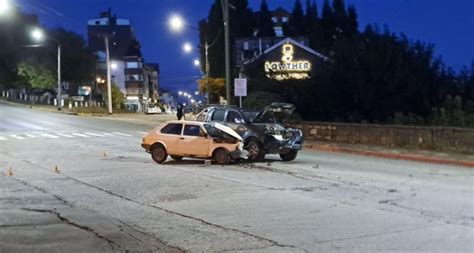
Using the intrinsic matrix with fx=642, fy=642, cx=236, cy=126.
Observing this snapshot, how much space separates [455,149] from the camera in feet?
73.3

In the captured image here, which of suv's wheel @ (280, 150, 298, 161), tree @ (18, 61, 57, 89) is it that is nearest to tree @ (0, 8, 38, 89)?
tree @ (18, 61, 57, 89)

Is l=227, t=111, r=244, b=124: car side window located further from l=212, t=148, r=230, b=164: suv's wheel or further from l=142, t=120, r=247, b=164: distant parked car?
l=212, t=148, r=230, b=164: suv's wheel

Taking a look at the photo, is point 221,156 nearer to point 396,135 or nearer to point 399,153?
point 399,153

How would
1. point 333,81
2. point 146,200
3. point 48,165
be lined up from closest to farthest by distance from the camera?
point 146,200
point 48,165
point 333,81

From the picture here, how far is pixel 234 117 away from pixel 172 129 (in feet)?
7.68

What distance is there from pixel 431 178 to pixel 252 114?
6.89m

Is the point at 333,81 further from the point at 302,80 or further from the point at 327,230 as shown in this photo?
the point at 327,230

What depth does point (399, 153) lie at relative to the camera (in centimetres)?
2253

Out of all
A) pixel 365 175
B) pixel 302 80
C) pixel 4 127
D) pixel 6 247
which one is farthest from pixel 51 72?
pixel 6 247

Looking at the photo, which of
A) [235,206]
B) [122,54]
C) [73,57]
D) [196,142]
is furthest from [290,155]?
[122,54]

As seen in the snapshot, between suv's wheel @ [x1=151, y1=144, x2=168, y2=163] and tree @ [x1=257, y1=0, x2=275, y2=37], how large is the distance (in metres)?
75.6

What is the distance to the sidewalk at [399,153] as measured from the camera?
2038cm

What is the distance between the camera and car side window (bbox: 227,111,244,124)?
20703mm

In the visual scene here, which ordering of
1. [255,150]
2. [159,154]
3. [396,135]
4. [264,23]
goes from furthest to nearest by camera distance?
[264,23], [396,135], [255,150], [159,154]
